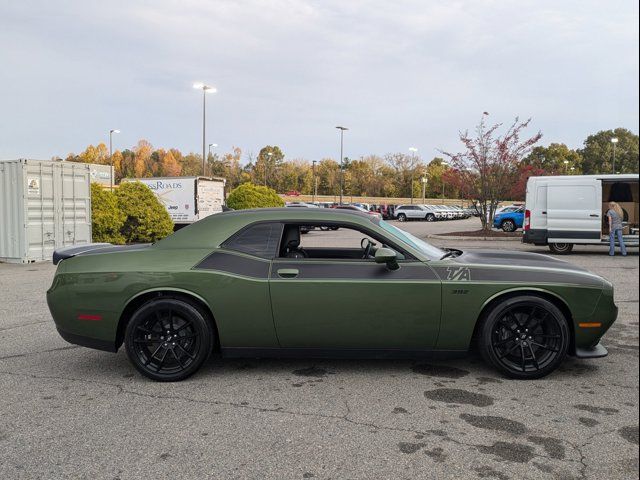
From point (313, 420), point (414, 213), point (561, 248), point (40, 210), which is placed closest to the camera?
point (313, 420)

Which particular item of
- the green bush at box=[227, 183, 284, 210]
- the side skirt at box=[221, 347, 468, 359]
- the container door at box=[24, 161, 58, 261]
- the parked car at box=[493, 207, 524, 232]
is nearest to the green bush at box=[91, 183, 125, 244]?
the container door at box=[24, 161, 58, 261]

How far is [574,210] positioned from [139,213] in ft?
45.3

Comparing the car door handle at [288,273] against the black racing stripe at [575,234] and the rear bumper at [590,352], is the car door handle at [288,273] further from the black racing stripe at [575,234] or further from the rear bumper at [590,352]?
the black racing stripe at [575,234]

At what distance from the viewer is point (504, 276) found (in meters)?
4.44

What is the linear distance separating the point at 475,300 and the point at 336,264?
1142 mm

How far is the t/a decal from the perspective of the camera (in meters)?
4.43

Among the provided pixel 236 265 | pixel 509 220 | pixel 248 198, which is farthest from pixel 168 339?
pixel 509 220

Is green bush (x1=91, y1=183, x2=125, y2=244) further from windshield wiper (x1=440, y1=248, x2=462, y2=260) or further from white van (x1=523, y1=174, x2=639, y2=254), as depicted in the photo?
windshield wiper (x1=440, y1=248, x2=462, y2=260)

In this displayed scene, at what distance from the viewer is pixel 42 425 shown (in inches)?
143

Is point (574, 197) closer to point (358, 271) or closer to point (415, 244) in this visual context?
point (415, 244)

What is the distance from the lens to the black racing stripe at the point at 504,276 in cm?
443

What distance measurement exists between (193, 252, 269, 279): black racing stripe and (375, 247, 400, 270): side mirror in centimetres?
91

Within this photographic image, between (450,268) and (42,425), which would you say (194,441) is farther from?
(450,268)

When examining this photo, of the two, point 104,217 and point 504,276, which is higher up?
point 104,217
